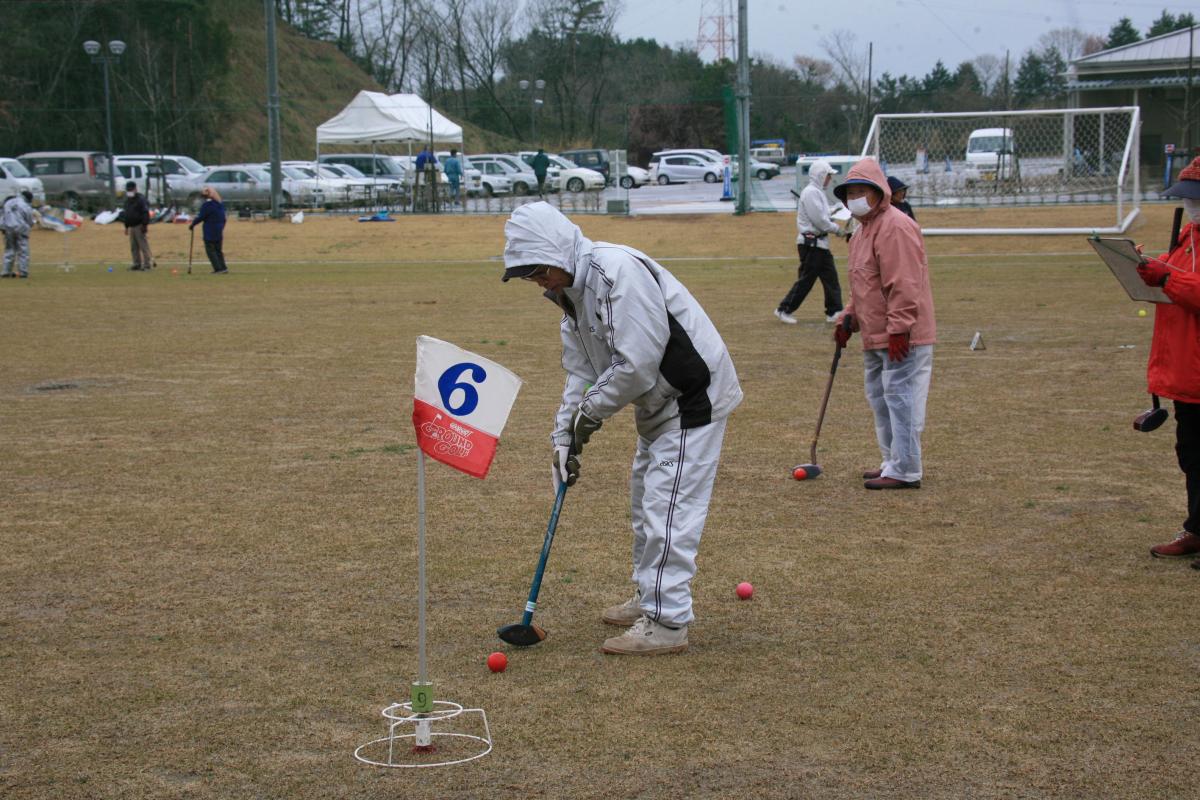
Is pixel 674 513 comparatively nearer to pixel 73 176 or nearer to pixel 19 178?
pixel 19 178

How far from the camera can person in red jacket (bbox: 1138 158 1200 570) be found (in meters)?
5.80

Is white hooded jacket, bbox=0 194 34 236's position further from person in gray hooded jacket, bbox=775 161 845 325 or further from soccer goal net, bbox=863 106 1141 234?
soccer goal net, bbox=863 106 1141 234

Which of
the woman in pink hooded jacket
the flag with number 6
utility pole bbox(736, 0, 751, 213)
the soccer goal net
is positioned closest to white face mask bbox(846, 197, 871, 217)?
the woman in pink hooded jacket

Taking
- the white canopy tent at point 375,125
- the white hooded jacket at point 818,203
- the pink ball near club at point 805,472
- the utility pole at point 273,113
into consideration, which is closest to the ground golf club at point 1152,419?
the pink ball near club at point 805,472

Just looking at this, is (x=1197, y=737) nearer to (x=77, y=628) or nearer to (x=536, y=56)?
(x=77, y=628)

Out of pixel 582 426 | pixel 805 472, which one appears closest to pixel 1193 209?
pixel 805 472

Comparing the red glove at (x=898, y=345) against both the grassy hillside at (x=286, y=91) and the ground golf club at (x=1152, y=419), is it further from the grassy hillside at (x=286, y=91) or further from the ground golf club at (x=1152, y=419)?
the grassy hillside at (x=286, y=91)

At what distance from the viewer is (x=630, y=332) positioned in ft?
15.7

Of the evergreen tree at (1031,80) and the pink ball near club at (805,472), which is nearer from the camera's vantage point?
the pink ball near club at (805,472)

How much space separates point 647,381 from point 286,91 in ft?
215

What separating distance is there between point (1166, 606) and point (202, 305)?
55.1ft

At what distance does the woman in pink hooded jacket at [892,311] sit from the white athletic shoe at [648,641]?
306 cm

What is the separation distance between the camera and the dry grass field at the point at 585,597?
4133 millimetres

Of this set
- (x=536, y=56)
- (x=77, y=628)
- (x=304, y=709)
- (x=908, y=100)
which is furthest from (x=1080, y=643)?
(x=536, y=56)
